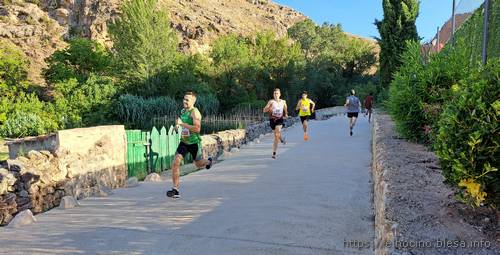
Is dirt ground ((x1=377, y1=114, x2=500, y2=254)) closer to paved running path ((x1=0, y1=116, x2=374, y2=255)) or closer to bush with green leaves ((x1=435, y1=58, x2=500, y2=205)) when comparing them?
bush with green leaves ((x1=435, y1=58, x2=500, y2=205))

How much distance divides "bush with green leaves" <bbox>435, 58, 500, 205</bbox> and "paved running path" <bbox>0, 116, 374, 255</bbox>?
4.59 feet

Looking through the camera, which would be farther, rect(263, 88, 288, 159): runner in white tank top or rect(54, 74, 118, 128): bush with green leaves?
rect(54, 74, 118, 128): bush with green leaves

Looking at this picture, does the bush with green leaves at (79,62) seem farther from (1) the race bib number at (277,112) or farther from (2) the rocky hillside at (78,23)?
(1) the race bib number at (277,112)

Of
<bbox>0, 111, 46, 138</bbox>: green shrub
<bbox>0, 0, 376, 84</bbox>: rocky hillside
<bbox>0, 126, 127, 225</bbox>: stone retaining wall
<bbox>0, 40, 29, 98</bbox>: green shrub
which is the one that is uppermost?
<bbox>0, 0, 376, 84</bbox>: rocky hillside

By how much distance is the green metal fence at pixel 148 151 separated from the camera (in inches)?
375

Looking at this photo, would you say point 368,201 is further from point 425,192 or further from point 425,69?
point 425,69

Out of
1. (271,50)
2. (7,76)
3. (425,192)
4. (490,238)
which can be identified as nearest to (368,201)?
(425,192)

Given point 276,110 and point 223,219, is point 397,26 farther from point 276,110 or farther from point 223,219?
point 223,219

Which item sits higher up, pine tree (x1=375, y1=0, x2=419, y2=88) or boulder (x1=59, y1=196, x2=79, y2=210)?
pine tree (x1=375, y1=0, x2=419, y2=88)

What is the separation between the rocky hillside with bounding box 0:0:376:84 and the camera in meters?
52.8

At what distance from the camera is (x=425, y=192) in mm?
3746

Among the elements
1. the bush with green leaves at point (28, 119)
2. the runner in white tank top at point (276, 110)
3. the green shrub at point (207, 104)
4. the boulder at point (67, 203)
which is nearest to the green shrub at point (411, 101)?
the runner in white tank top at point (276, 110)

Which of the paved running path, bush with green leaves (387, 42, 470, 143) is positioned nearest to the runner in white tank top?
the paved running path

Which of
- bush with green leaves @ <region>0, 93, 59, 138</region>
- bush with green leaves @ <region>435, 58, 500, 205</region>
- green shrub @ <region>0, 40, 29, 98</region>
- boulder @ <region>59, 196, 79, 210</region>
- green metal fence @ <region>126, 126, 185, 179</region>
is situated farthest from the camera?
green shrub @ <region>0, 40, 29, 98</region>
